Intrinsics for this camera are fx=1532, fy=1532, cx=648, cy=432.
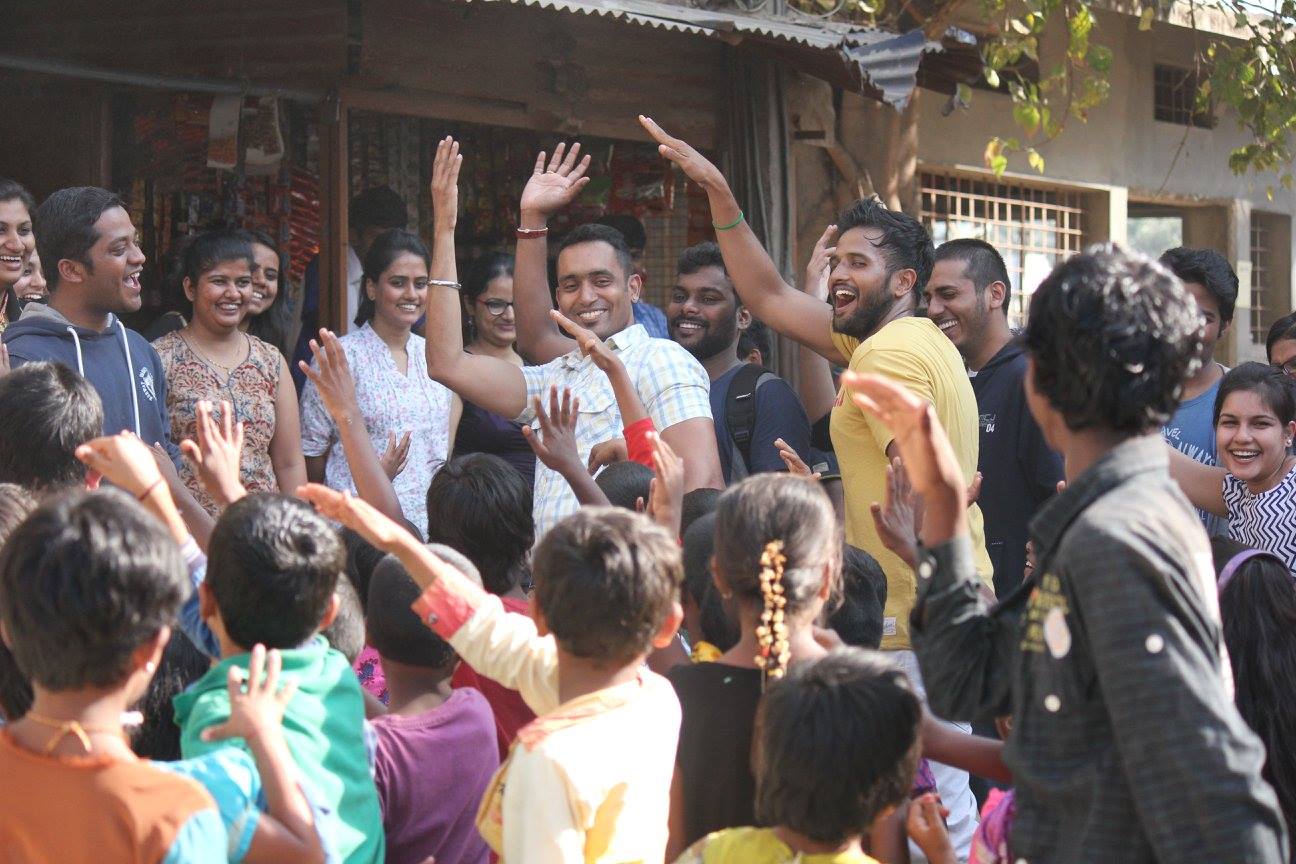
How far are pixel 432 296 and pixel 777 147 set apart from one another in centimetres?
310

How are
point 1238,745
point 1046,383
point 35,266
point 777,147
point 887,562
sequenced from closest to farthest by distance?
point 1238,745 < point 1046,383 < point 887,562 < point 35,266 < point 777,147

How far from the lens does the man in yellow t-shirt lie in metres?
4.03

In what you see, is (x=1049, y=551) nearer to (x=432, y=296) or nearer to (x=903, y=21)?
(x=432, y=296)

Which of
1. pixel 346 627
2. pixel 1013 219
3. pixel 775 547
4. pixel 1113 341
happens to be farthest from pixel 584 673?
pixel 1013 219

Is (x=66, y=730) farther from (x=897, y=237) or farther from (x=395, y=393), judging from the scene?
(x=395, y=393)

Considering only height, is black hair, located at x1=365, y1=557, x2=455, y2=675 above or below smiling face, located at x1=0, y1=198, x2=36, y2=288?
below

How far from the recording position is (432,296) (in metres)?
4.64

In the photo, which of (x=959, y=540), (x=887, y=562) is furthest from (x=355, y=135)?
(x=959, y=540)

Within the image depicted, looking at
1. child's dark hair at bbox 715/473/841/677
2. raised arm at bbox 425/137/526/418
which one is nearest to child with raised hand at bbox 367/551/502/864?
child's dark hair at bbox 715/473/841/677

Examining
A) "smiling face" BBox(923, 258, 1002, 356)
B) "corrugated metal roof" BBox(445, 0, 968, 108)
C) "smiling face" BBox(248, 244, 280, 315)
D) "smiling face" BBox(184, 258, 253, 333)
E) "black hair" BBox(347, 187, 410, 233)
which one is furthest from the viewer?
"black hair" BBox(347, 187, 410, 233)

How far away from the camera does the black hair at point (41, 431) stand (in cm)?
321

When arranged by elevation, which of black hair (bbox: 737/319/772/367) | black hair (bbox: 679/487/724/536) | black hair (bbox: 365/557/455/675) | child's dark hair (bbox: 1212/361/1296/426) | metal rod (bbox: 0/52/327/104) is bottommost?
black hair (bbox: 365/557/455/675)

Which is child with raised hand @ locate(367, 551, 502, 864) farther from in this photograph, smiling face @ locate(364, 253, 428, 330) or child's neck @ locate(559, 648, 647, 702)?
smiling face @ locate(364, 253, 428, 330)

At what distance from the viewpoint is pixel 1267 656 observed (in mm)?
3180
